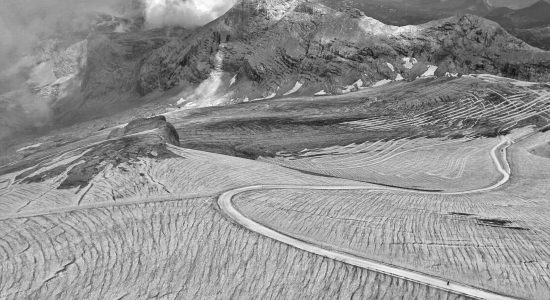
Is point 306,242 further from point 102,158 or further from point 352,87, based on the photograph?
point 352,87

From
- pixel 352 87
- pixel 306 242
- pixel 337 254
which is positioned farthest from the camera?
pixel 352 87

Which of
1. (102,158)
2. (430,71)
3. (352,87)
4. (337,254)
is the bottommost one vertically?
(352,87)

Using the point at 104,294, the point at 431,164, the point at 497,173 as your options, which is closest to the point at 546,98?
the point at 431,164

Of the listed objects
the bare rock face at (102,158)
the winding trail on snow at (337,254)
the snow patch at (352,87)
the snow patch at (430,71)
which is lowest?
the snow patch at (352,87)

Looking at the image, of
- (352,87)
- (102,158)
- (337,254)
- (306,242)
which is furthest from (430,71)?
(337,254)

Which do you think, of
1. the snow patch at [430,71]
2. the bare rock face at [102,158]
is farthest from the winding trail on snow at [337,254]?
the snow patch at [430,71]

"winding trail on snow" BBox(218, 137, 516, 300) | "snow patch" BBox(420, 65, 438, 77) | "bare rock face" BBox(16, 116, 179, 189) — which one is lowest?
A: "snow patch" BBox(420, 65, 438, 77)

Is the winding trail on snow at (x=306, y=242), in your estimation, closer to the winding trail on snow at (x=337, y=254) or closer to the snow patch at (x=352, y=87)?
the winding trail on snow at (x=337, y=254)

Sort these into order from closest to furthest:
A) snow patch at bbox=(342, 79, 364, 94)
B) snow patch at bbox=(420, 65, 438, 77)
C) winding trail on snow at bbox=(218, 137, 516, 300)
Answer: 1. winding trail on snow at bbox=(218, 137, 516, 300)
2. snow patch at bbox=(420, 65, 438, 77)
3. snow patch at bbox=(342, 79, 364, 94)

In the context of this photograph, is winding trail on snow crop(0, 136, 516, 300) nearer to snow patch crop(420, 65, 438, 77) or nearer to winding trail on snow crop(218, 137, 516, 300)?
winding trail on snow crop(218, 137, 516, 300)

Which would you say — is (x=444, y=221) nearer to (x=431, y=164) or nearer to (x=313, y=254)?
(x=313, y=254)

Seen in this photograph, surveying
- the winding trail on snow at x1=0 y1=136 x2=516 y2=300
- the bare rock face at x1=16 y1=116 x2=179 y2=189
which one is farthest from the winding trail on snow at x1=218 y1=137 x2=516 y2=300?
the bare rock face at x1=16 y1=116 x2=179 y2=189

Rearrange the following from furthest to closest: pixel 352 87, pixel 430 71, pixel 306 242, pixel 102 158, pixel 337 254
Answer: pixel 352 87
pixel 430 71
pixel 102 158
pixel 306 242
pixel 337 254
